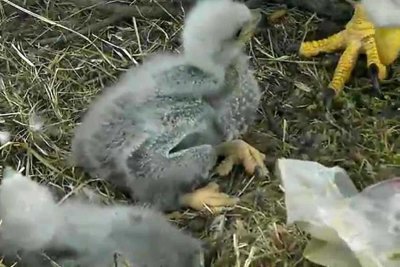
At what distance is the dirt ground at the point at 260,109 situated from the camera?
2354 millimetres

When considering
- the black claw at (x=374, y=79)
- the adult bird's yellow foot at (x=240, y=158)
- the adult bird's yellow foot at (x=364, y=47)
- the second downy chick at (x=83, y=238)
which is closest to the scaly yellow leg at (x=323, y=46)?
the adult bird's yellow foot at (x=364, y=47)

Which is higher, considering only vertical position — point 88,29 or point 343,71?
point 343,71

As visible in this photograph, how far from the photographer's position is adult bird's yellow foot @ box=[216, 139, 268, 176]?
8.11 feet

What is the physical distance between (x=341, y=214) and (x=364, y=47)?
0.66m

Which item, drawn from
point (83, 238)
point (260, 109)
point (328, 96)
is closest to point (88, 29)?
point (260, 109)

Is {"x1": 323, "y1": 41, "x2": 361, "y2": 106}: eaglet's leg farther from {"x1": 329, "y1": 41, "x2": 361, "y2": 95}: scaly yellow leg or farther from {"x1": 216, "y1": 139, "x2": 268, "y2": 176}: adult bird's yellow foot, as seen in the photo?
{"x1": 216, "y1": 139, "x2": 268, "y2": 176}: adult bird's yellow foot

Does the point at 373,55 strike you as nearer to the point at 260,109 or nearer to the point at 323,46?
the point at 323,46

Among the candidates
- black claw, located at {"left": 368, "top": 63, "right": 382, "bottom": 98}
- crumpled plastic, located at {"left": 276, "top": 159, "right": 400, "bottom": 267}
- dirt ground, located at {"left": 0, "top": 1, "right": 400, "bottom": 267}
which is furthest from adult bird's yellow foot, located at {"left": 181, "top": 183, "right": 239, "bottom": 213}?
black claw, located at {"left": 368, "top": 63, "right": 382, "bottom": 98}

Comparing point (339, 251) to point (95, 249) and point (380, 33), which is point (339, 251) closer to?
point (95, 249)

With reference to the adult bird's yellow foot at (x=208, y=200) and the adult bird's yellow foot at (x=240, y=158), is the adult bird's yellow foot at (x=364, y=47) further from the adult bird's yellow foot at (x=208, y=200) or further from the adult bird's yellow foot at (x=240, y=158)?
the adult bird's yellow foot at (x=208, y=200)

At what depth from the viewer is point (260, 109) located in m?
2.67

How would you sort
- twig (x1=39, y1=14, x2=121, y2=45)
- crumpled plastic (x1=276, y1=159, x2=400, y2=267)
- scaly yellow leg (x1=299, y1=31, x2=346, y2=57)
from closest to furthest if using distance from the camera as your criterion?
crumpled plastic (x1=276, y1=159, x2=400, y2=267), scaly yellow leg (x1=299, y1=31, x2=346, y2=57), twig (x1=39, y1=14, x2=121, y2=45)

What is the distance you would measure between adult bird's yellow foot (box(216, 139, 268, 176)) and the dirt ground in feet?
0.07

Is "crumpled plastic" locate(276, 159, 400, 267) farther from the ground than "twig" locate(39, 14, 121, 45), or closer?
farther from the ground
